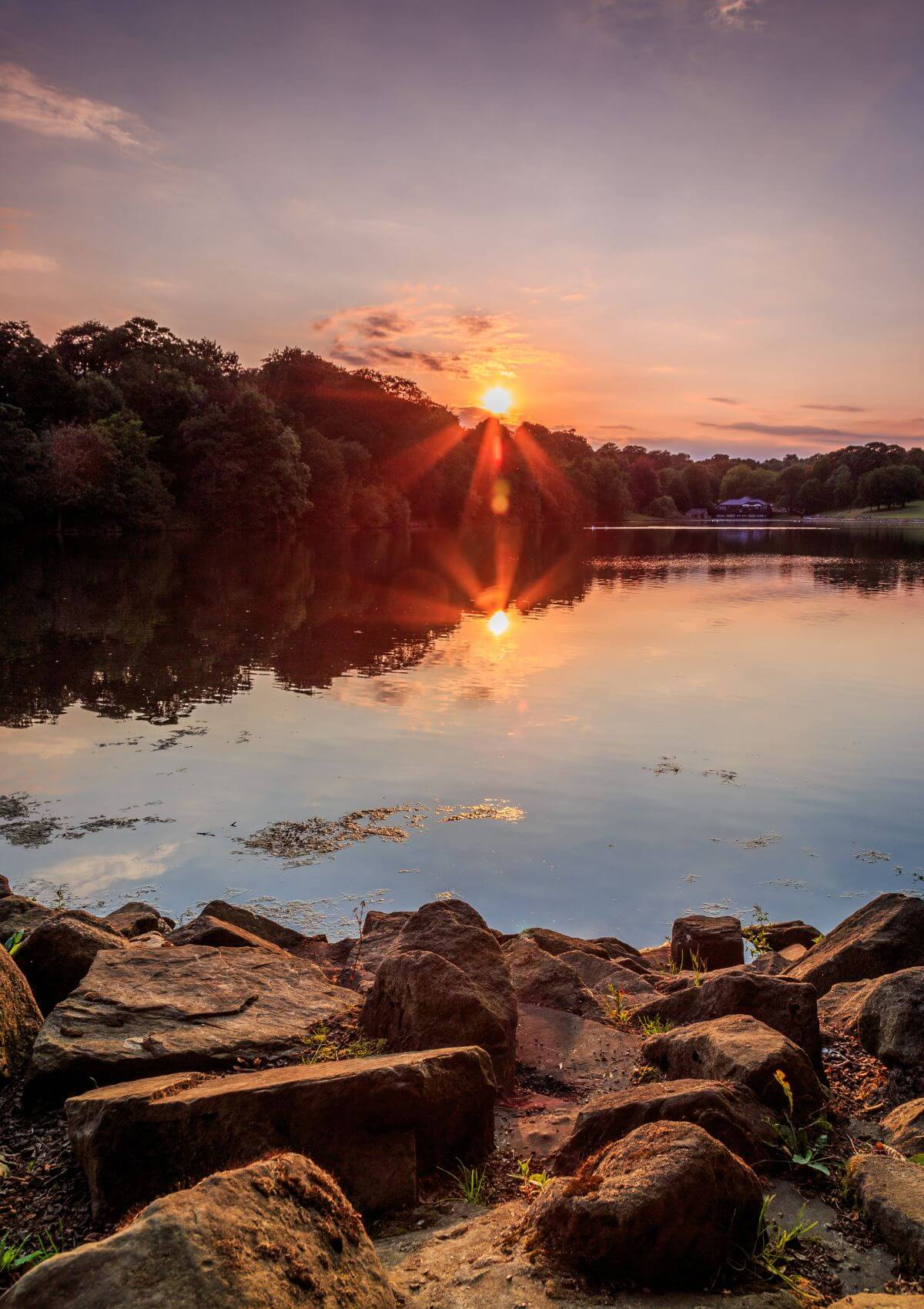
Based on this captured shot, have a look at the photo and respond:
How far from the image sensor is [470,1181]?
177 inches

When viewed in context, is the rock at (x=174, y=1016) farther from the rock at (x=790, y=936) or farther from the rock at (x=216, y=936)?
the rock at (x=790, y=936)

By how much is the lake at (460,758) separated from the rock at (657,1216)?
322 inches

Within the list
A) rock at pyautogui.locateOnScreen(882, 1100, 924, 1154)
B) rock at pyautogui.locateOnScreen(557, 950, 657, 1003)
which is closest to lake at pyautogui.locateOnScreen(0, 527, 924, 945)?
rock at pyautogui.locateOnScreen(557, 950, 657, 1003)

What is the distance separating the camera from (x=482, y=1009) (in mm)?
5477

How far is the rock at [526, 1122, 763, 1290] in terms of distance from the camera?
11.2 feet

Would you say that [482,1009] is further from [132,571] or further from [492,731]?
[132,571]

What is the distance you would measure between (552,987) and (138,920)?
4749 millimetres

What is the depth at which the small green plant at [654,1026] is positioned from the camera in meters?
6.64

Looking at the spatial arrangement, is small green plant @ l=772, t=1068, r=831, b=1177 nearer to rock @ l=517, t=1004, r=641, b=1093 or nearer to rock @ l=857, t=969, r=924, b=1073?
rock @ l=857, t=969, r=924, b=1073

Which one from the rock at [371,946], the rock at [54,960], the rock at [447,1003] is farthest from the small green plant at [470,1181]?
the rock at [54,960]

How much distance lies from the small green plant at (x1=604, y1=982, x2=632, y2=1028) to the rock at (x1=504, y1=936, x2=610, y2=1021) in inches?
3.0

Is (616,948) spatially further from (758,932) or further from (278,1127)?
(278,1127)

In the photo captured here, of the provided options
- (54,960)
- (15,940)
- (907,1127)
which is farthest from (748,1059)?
(15,940)

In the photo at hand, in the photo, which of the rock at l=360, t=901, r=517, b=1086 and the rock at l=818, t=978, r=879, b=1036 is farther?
the rock at l=818, t=978, r=879, b=1036
